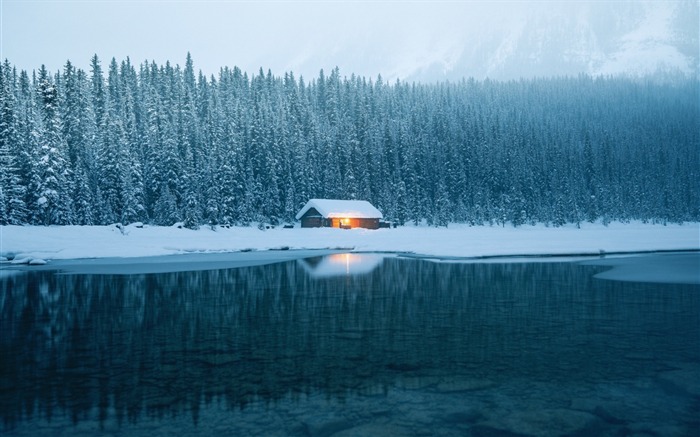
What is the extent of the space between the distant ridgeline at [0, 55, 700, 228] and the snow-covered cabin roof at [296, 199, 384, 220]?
19.9 ft

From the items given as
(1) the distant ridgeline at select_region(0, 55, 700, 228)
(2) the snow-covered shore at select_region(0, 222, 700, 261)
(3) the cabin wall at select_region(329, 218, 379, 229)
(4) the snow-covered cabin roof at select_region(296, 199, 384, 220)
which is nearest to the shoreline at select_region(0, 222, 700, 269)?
(2) the snow-covered shore at select_region(0, 222, 700, 261)

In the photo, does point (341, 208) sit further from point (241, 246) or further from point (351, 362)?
point (351, 362)

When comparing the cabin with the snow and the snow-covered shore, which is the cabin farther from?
the snow

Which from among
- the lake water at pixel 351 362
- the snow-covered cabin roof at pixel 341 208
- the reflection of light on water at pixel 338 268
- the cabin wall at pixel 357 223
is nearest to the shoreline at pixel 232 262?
the reflection of light on water at pixel 338 268

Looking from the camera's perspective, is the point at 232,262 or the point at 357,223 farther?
the point at 357,223

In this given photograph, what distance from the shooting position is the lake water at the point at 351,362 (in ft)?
26.1

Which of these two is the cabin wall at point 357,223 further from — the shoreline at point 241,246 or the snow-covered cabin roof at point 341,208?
the shoreline at point 241,246

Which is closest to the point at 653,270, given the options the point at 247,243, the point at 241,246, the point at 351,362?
the point at 351,362

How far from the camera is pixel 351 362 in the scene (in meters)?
11.3

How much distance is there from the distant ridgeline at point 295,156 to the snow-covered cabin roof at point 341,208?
6.05 metres

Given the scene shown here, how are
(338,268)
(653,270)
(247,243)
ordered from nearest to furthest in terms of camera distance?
(653,270) < (338,268) < (247,243)

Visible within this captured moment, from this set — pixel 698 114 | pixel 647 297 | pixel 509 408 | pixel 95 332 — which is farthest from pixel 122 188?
pixel 698 114

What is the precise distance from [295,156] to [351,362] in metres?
76.8

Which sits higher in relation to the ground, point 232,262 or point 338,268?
point 232,262
